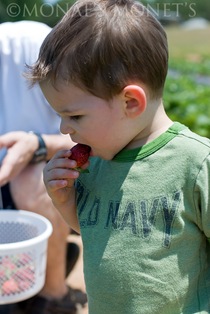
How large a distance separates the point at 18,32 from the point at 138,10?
1.55m

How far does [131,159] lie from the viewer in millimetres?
1667

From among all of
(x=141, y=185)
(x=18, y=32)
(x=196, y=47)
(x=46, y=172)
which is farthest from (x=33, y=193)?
(x=196, y=47)

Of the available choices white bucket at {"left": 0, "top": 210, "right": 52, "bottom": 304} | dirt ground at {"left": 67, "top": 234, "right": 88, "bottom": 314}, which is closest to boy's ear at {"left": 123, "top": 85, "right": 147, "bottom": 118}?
white bucket at {"left": 0, "top": 210, "right": 52, "bottom": 304}

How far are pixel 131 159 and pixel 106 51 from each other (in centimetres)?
30

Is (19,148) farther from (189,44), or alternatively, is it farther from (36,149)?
(189,44)

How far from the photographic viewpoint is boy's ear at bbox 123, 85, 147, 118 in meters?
1.56

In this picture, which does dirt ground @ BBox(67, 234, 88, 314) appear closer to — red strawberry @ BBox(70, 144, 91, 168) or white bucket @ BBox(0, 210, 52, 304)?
white bucket @ BBox(0, 210, 52, 304)

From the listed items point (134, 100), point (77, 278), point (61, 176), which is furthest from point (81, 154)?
point (77, 278)

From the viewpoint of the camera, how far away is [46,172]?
1.80 meters

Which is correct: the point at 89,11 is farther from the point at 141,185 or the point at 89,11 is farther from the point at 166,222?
the point at 166,222

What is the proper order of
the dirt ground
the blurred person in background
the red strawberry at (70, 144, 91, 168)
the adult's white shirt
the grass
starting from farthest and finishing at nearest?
the grass
the dirt ground
the adult's white shirt
the blurred person in background
the red strawberry at (70, 144, 91, 168)

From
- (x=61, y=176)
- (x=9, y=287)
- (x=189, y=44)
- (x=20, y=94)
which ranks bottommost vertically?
(x=189, y=44)

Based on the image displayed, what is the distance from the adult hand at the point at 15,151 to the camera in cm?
270

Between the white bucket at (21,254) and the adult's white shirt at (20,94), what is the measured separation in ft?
1.84
